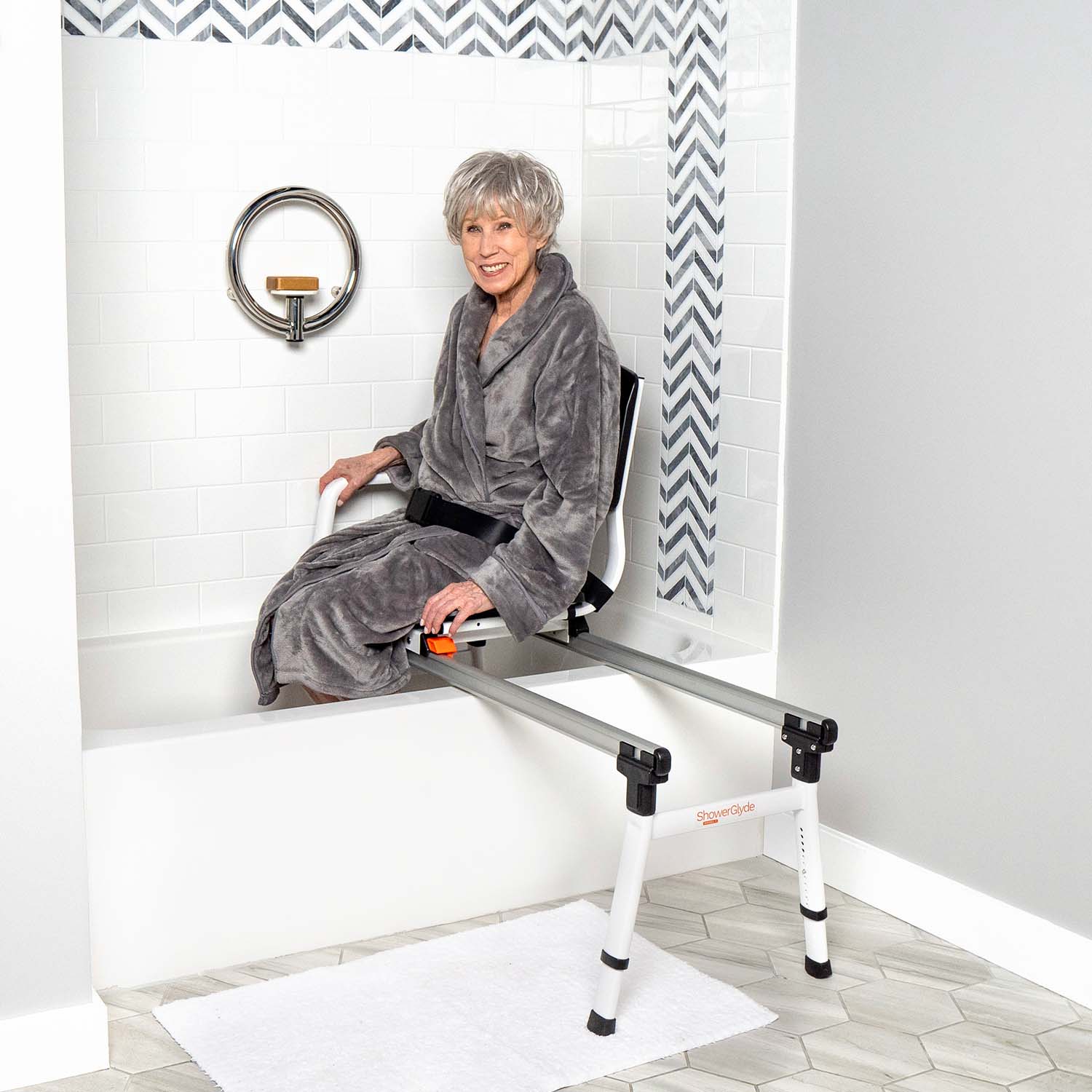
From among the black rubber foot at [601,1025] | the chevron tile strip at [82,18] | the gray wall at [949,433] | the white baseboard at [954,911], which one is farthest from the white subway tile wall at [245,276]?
the black rubber foot at [601,1025]

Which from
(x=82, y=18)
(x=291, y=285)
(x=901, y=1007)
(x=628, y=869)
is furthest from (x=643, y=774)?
(x=82, y=18)

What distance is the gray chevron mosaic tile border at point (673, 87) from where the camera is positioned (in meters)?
3.12

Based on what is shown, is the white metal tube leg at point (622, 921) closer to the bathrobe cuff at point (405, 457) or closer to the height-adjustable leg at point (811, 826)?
the height-adjustable leg at point (811, 826)

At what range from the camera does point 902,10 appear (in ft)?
8.76

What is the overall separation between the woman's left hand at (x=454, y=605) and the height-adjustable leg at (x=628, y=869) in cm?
52

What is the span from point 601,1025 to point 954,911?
2.66 feet

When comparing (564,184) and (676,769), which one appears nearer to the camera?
(676,769)

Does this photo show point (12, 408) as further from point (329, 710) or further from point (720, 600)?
point (720, 600)

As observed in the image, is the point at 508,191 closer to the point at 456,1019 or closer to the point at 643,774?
the point at 643,774

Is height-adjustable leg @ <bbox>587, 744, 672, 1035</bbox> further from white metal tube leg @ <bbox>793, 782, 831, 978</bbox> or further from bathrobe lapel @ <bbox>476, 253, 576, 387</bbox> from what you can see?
bathrobe lapel @ <bbox>476, 253, 576, 387</bbox>

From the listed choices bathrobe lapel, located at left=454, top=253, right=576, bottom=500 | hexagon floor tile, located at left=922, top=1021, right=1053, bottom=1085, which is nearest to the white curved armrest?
bathrobe lapel, located at left=454, top=253, right=576, bottom=500

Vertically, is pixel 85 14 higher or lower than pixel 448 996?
higher

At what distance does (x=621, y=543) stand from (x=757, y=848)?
2.59ft

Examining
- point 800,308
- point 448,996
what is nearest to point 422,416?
point 800,308
